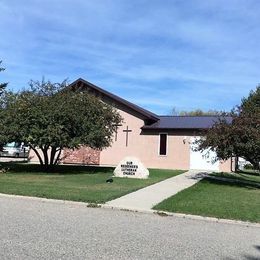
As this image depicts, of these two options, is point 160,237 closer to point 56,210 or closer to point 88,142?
point 56,210

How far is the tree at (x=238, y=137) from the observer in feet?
62.9

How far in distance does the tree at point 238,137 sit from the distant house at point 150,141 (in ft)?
35.8

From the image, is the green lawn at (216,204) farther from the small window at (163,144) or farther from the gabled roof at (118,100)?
the gabled roof at (118,100)

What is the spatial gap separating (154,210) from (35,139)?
454 inches

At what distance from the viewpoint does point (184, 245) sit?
822cm

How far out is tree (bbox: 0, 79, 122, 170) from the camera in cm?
2228

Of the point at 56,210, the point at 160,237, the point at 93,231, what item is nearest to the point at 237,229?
the point at 160,237

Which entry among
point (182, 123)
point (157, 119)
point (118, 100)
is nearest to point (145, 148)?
point (157, 119)

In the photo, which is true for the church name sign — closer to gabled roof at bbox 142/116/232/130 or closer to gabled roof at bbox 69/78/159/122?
gabled roof at bbox 142/116/232/130

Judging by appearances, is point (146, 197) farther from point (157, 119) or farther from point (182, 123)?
point (157, 119)

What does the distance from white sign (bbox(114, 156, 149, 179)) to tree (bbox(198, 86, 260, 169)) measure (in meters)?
2.91

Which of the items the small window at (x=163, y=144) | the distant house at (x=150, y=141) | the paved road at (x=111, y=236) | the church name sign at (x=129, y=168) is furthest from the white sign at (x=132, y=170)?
the small window at (x=163, y=144)

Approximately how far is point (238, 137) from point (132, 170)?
4.96 meters

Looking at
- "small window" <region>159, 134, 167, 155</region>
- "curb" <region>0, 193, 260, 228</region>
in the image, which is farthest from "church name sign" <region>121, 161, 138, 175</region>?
"small window" <region>159, 134, 167, 155</region>
